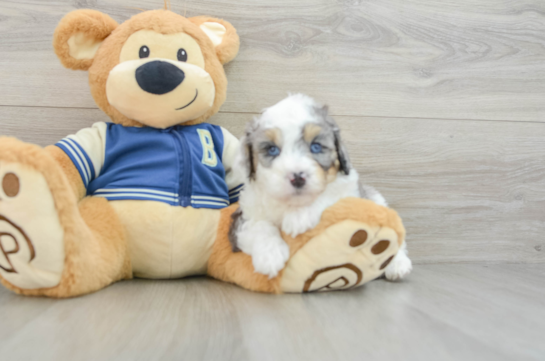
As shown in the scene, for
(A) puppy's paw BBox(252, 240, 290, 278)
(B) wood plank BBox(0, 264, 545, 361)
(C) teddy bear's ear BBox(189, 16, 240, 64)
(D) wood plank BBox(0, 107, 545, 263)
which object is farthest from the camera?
(D) wood plank BBox(0, 107, 545, 263)

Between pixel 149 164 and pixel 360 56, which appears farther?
pixel 360 56

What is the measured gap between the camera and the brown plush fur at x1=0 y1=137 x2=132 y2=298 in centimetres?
89

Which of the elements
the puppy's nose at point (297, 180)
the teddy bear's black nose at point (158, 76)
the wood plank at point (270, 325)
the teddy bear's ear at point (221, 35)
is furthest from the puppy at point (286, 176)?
the teddy bear's ear at point (221, 35)

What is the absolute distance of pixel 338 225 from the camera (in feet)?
3.23

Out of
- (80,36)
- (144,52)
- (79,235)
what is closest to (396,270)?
(79,235)

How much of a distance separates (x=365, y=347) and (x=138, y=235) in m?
0.72

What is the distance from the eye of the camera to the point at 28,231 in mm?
896

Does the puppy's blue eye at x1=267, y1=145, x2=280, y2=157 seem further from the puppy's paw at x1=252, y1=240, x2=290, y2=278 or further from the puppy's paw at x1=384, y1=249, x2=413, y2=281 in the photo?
the puppy's paw at x1=384, y1=249, x2=413, y2=281

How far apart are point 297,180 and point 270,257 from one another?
21cm

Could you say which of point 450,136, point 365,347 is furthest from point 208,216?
point 450,136

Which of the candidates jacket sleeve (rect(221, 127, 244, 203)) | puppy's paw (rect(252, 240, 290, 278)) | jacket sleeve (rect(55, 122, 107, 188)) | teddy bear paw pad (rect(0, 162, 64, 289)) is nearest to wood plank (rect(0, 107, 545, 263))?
jacket sleeve (rect(221, 127, 244, 203))

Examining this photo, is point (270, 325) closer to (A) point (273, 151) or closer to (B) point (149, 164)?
(A) point (273, 151)

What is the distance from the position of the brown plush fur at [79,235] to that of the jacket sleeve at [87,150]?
3.6 inches

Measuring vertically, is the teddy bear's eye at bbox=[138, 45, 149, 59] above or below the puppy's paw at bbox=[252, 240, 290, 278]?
above
